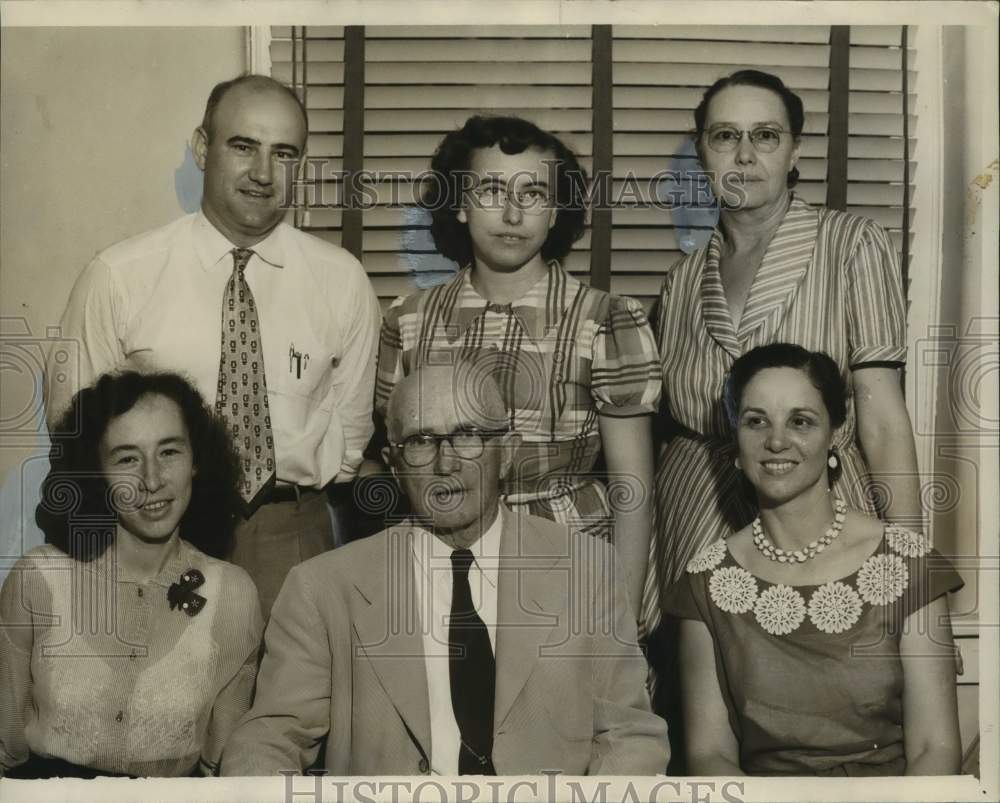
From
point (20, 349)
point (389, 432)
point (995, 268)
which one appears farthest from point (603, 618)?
point (20, 349)

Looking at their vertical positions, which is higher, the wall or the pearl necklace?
the wall

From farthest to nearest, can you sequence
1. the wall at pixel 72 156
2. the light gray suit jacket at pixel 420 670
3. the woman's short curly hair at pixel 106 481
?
1. the wall at pixel 72 156
2. the woman's short curly hair at pixel 106 481
3. the light gray suit jacket at pixel 420 670

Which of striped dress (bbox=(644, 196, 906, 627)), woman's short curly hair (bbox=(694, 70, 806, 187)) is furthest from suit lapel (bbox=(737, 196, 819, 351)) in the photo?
woman's short curly hair (bbox=(694, 70, 806, 187))

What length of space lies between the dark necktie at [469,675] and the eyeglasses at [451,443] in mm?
214

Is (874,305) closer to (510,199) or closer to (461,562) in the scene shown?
(510,199)

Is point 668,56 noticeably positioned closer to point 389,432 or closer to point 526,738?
point 389,432

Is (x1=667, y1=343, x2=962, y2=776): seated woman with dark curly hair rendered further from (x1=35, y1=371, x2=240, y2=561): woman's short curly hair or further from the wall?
the wall

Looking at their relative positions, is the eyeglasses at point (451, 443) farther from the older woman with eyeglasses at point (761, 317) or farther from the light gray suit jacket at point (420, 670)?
the older woman with eyeglasses at point (761, 317)

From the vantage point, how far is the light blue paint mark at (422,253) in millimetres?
2873

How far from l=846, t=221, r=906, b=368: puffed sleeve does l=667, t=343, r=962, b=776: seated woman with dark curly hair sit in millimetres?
122

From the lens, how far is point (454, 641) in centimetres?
275

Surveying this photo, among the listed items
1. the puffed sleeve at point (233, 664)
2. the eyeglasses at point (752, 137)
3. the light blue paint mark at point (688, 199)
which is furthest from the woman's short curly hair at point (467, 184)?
the puffed sleeve at point (233, 664)

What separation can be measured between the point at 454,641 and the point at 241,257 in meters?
0.97

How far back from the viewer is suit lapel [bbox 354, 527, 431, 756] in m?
2.68
